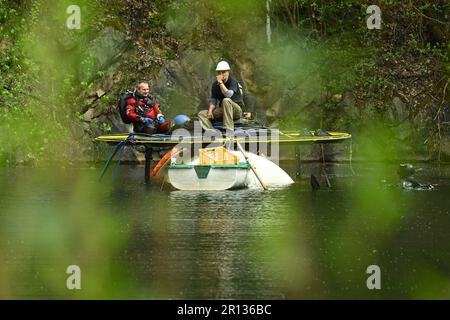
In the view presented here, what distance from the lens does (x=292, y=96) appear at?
110 feet

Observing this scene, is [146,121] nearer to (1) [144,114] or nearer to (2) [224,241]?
(1) [144,114]

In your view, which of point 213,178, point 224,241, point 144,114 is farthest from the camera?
point 144,114

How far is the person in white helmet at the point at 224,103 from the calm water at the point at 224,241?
1.98 m

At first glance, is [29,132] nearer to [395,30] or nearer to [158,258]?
[395,30]

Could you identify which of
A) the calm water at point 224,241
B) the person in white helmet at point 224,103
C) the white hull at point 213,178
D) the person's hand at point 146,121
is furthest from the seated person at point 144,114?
the white hull at point 213,178

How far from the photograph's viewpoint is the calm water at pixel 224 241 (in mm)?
12469

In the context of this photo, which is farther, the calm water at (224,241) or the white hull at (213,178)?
the white hull at (213,178)

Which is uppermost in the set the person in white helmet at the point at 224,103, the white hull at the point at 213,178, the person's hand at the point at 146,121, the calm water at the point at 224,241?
the person in white helmet at the point at 224,103

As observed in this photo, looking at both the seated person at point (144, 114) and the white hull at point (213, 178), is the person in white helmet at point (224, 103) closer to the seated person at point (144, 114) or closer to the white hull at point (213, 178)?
the seated person at point (144, 114)

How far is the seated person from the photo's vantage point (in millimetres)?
25781

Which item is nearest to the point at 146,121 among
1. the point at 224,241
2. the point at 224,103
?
the point at 224,103

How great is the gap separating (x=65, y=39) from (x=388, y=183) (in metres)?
12.4

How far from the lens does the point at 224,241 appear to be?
51.8 ft

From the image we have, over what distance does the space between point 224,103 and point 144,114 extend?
1.93 metres
